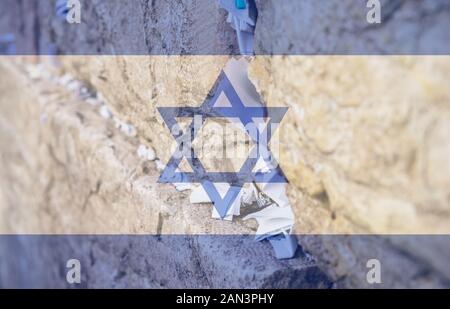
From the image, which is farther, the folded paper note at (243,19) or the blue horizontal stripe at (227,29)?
the folded paper note at (243,19)

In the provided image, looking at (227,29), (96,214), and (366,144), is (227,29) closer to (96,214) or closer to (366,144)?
(366,144)

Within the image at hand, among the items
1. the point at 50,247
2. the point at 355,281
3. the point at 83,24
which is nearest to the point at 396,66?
the point at 355,281

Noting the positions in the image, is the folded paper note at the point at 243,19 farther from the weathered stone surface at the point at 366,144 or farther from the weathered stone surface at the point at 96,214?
the weathered stone surface at the point at 96,214

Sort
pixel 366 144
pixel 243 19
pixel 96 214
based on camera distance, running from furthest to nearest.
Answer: pixel 96 214
pixel 243 19
pixel 366 144

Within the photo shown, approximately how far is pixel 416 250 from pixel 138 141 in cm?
110

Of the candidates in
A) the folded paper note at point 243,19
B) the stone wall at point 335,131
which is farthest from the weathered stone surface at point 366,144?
the folded paper note at point 243,19

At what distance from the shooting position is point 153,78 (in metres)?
1.50

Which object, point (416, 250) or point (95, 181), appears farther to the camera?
point (95, 181)

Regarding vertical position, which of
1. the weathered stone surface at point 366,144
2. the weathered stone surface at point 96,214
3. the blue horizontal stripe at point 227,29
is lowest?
the weathered stone surface at point 96,214

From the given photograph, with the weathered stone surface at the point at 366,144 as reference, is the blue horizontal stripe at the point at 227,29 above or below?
above

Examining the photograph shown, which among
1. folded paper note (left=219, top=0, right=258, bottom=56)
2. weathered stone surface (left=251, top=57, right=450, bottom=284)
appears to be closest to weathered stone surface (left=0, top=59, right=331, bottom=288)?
weathered stone surface (left=251, top=57, right=450, bottom=284)

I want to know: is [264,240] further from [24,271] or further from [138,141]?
[24,271]

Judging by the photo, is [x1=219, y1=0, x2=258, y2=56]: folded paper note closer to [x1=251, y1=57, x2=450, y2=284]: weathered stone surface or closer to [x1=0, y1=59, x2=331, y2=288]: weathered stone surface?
[x1=251, y1=57, x2=450, y2=284]: weathered stone surface

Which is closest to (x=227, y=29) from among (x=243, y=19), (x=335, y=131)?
(x=243, y=19)
